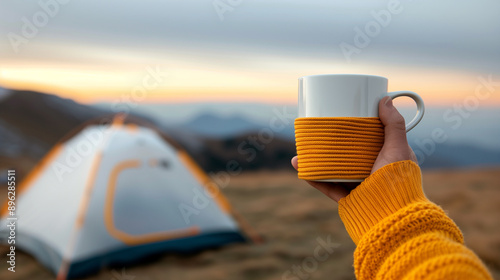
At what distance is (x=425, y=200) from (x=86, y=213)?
255cm

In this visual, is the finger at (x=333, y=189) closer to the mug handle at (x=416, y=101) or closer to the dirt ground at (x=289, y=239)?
the mug handle at (x=416, y=101)

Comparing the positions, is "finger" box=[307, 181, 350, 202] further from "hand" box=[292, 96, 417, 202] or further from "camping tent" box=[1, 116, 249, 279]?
"camping tent" box=[1, 116, 249, 279]

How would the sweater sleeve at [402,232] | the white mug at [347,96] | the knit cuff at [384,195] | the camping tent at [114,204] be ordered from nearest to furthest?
the sweater sleeve at [402,232]
the knit cuff at [384,195]
the white mug at [347,96]
the camping tent at [114,204]

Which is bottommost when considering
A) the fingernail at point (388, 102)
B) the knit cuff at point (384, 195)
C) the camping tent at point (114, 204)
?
the camping tent at point (114, 204)

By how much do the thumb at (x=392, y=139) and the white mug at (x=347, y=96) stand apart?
0.09 ft

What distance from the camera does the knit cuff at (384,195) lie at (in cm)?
78

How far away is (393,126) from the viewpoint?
874 millimetres

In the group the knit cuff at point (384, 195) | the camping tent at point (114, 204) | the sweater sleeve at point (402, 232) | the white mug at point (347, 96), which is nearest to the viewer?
the sweater sleeve at point (402, 232)

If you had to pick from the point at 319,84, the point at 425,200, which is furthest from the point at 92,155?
the point at 425,200

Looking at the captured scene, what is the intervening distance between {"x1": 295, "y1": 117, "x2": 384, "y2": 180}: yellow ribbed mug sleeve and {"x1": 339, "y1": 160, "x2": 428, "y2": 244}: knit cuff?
0.05 meters

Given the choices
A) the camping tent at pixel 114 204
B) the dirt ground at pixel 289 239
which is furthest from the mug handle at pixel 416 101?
Result: the camping tent at pixel 114 204

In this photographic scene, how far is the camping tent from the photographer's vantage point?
2.81 meters

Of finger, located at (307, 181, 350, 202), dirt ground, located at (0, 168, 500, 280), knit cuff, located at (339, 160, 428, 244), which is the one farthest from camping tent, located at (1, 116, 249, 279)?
knit cuff, located at (339, 160, 428, 244)

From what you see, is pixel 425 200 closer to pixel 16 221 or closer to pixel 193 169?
pixel 193 169
